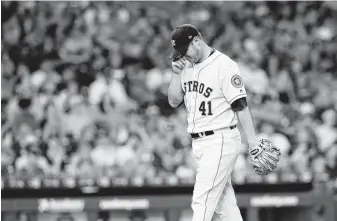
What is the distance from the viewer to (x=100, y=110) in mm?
9000

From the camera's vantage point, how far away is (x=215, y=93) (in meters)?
4.28

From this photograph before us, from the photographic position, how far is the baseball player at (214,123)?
420 cm

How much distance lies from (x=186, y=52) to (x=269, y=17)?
7766 mm

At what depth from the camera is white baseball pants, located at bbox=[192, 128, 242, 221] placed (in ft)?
13.7

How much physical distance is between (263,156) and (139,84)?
5642 millimetres

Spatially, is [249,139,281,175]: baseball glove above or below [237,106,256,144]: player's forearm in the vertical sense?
below

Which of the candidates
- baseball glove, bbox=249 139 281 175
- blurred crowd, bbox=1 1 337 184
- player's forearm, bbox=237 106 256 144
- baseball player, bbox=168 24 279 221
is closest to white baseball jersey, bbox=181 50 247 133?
baseball player, bbox=168 24 279 221

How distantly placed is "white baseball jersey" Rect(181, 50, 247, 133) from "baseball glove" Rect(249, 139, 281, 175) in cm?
24

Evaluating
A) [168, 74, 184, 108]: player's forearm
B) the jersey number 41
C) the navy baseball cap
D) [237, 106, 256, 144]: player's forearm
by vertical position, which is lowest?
[237, 106, 256, 144]: player's forearm

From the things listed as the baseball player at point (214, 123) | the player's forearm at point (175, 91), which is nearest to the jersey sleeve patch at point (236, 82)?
the baseball player at point (214, 123)

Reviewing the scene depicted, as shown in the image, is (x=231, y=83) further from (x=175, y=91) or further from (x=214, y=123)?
(x=175, y=91)

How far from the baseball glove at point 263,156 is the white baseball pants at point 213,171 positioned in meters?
0.14

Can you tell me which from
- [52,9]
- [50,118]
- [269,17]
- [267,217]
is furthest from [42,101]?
[269,17]

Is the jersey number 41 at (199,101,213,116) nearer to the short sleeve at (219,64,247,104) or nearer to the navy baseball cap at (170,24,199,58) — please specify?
the short sleeve at (219,64,247,104)
